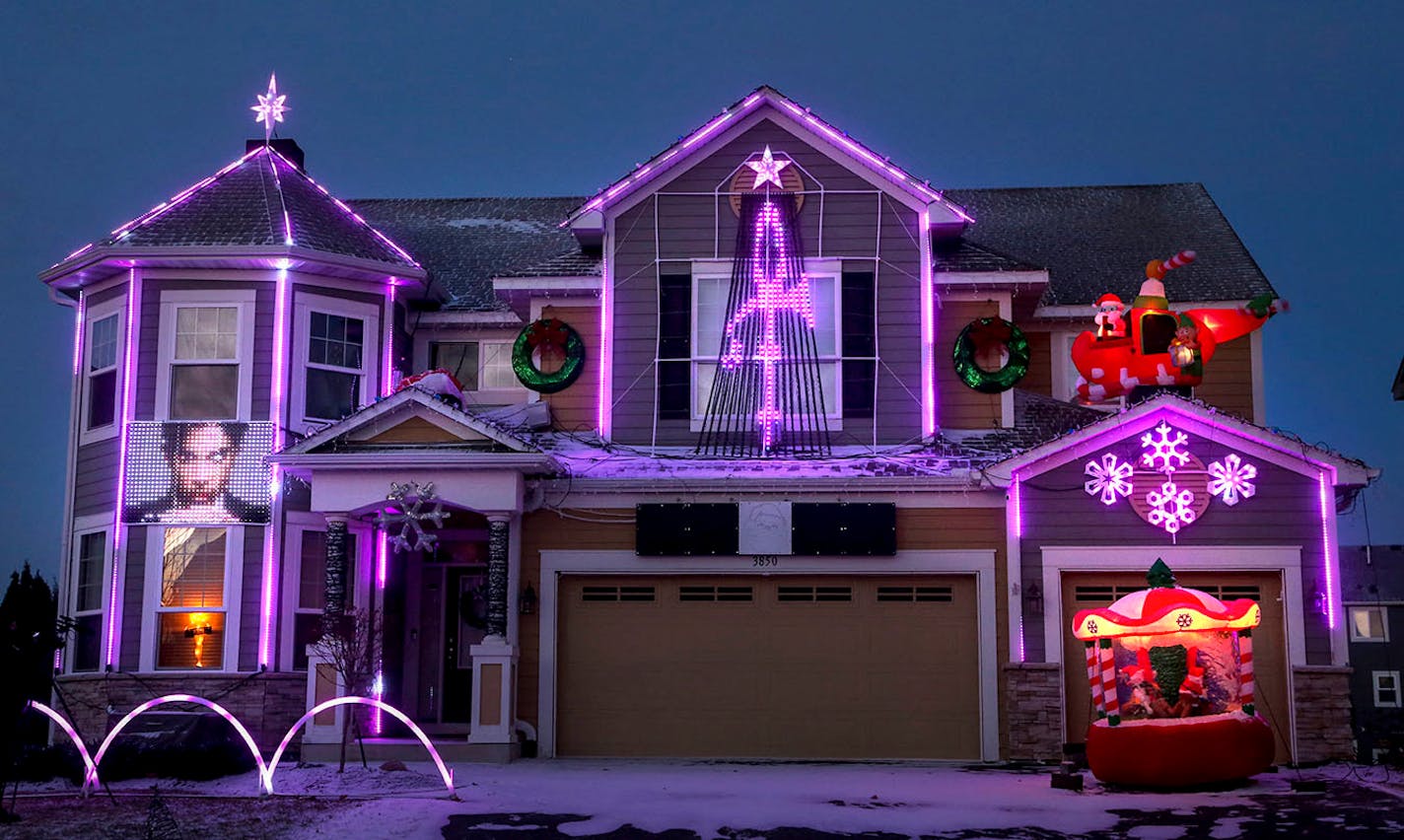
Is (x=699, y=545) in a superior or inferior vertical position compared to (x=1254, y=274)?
inferior

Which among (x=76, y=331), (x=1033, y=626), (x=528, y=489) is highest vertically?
(x=76, y=331)

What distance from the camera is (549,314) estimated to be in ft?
62.9

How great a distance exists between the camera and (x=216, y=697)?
17188mm

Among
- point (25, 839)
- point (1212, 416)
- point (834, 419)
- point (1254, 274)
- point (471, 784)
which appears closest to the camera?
point (25, 839)

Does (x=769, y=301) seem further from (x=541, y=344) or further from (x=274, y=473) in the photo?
(x=274, y=473)

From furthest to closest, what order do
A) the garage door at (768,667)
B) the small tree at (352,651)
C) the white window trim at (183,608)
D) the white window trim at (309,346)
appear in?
the white window trim at (309,346), the white window trim at (183,608), the garage door at (768,667), the small tree at (352,651)

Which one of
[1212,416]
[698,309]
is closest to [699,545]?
[698,309]

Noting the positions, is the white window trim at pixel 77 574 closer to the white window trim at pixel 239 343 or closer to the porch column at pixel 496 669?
the white window trim at pixel 239 343

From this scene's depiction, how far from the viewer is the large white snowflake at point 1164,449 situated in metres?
16.6

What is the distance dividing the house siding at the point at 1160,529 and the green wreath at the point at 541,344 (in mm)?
5716

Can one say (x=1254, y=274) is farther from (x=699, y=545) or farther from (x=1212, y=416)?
(x=699, y=545)

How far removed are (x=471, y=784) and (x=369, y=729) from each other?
13.7 ft

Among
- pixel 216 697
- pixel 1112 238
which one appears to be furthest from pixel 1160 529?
pixel 216 697

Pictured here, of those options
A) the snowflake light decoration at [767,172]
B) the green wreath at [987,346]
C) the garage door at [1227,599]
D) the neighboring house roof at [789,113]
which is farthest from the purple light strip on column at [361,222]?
the garage door at [1227,599]
